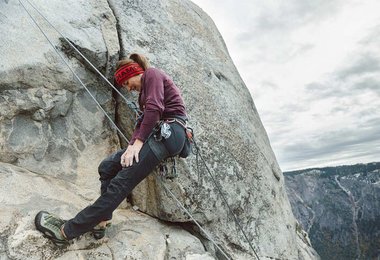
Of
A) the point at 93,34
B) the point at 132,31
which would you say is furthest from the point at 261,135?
the point at 93,34

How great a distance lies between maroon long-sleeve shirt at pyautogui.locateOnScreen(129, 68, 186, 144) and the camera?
6453 millimetres

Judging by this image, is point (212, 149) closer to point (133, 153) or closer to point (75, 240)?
point (133, 153)

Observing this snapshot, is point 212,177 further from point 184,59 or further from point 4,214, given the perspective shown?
point 4,214

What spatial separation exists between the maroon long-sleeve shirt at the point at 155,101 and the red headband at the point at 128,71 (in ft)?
1.44

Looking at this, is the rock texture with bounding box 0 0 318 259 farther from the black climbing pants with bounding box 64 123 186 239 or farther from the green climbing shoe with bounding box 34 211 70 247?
the black climbing pants with bounding box 64 123 186 239

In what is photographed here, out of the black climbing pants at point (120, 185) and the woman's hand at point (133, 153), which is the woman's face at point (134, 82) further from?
the woman's hand at point (133, 153)

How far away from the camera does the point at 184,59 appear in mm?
10797

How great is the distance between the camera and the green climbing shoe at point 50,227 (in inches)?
269

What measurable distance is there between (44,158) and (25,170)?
523 mm

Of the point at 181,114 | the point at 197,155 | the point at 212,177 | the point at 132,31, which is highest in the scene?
the point at 132,31

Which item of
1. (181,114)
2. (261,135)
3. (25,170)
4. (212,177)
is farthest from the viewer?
(261,135)

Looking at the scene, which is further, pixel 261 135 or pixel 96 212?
pixel 261 135

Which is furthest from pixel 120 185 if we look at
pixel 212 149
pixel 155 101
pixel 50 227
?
pixel 212 149

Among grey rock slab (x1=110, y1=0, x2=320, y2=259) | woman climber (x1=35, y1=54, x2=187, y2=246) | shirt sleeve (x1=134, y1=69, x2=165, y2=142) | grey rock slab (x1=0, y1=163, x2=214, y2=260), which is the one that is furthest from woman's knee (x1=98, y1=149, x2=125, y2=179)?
grey rock slab (x1=110, y1=0, x2=320, y2=259)
